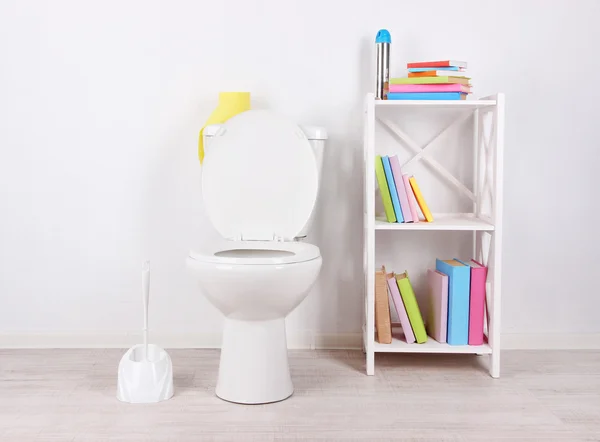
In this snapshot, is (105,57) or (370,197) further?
(105,57)

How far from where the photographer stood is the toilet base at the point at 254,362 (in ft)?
6.73

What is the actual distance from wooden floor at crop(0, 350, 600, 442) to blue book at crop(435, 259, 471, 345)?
4.8 inches

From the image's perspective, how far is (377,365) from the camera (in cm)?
243

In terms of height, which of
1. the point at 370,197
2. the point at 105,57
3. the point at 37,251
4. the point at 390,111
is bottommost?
the point at 37,251

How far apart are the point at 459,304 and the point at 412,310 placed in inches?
6.2

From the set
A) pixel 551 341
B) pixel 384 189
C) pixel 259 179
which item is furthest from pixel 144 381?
pixel 551 341

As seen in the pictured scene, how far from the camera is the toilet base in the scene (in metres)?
2.05

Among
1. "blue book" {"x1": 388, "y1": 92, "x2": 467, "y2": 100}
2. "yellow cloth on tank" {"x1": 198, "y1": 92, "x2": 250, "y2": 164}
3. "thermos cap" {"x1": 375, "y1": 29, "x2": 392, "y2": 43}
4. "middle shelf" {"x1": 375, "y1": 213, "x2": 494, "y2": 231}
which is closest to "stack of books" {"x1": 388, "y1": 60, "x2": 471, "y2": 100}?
"blue book" {"x1": 388, "y1": 92, "x2": 467, "y2": 100}

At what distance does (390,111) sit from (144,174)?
0.94 metres

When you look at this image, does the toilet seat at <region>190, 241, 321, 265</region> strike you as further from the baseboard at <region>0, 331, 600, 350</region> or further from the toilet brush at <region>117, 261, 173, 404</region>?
the baseboard at <region>0, 331, 600, 350</region>

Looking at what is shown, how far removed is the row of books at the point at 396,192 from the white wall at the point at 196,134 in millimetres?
282

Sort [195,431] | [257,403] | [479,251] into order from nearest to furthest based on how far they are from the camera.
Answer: [195,431]
[257,403]
[479,251]

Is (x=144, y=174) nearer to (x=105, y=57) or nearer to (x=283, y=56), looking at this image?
(x=105, y=57)

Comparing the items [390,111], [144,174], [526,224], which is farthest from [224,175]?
[526,224]
